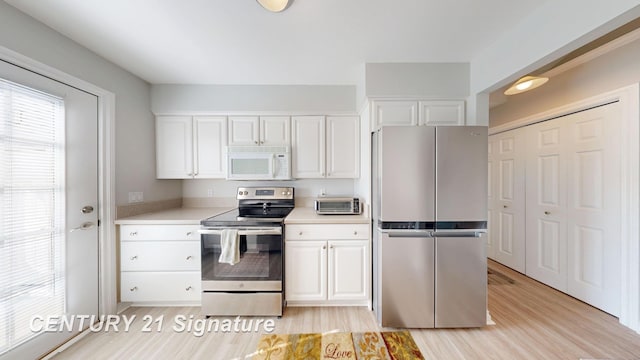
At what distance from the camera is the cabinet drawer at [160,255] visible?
7.27 ft

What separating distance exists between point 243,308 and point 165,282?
85 cm

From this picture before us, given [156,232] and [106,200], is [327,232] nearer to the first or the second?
[156,232]

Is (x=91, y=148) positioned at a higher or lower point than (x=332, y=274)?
higher

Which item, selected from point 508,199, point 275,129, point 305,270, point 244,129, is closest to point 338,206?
point 305,270

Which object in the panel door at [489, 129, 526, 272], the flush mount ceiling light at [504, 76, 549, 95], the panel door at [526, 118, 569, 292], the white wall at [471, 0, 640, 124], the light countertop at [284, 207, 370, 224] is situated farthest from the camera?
the panel door at [489, 129, 526, 272]

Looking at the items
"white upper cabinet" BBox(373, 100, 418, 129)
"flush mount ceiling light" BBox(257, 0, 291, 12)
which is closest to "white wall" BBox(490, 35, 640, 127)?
"white upper cabinet" BBox(373, 100, 418, 129)

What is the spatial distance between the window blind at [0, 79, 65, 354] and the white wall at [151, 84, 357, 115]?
1.09 metres

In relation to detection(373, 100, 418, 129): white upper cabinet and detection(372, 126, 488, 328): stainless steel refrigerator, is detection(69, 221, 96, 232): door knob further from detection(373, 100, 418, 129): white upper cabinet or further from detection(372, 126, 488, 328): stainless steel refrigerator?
detection(373, 100, 418, 129): white upper cabinet

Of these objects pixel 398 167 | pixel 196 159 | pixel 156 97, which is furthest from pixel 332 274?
pixel 156 97

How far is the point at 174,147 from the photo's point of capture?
107 inches

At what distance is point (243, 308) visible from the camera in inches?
83.6

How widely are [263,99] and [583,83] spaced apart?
3382 millimetres

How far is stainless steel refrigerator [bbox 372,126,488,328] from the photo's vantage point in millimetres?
1895

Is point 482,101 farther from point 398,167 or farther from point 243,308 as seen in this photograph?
point 243,308
